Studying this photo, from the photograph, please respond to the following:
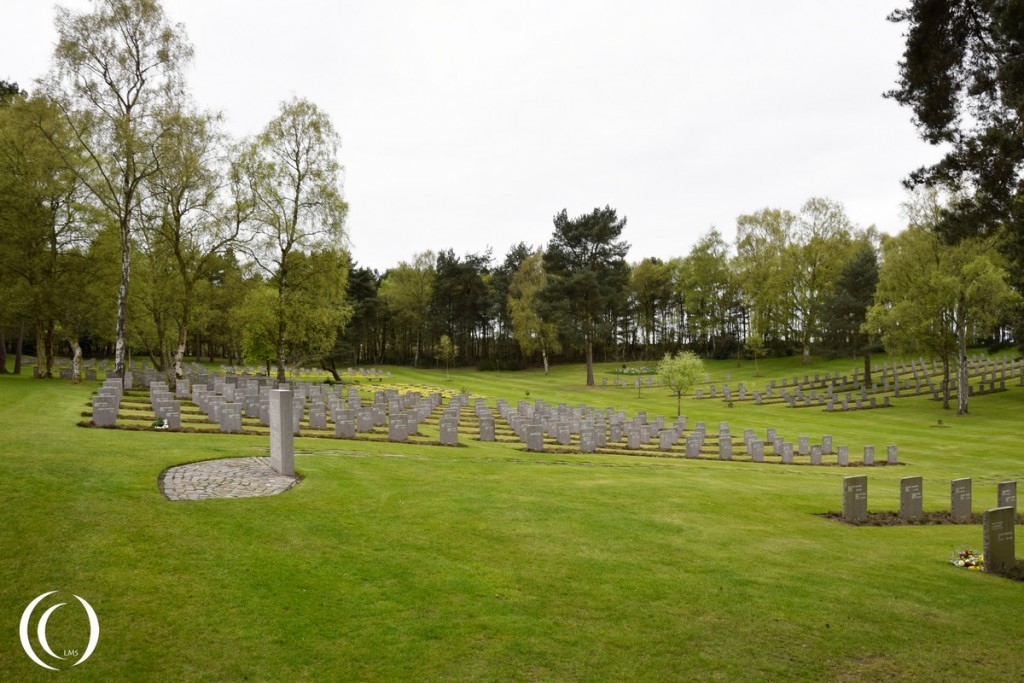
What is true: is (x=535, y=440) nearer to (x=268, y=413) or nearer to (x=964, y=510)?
(x=268, y=413)

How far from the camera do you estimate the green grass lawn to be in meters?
5.54

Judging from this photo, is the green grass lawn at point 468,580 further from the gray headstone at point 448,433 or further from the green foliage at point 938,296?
the green foliage at point 938,296

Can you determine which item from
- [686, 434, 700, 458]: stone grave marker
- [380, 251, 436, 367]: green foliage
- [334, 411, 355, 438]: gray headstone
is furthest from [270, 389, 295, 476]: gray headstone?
[380, 251, 436, 367]: green foliage

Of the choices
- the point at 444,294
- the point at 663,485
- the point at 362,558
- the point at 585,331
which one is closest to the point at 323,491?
the point at 362,558

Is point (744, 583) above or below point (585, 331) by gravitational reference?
below

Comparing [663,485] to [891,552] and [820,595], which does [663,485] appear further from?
[820,595]

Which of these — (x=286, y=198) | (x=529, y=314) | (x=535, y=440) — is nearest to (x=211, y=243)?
(x=286, y=198)

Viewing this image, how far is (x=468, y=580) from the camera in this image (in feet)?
23.7

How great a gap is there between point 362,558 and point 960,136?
12.2 meters

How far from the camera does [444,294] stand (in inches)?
3120

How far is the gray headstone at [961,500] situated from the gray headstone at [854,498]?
8.29 feet

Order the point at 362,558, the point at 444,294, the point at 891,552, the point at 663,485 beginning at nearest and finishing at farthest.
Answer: the point at 362,558, the point at 891,552, the point at 663,485, the point at 444,294
